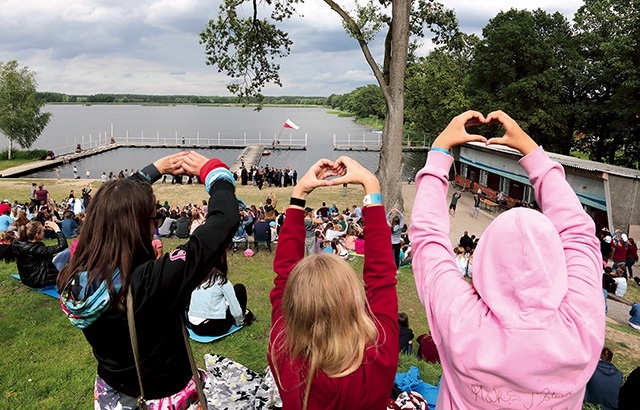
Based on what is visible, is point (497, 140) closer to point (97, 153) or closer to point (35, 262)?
point (35, 262)

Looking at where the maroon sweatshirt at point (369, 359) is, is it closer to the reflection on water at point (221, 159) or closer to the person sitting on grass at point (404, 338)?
the person sitting on grass at point (404, 338)

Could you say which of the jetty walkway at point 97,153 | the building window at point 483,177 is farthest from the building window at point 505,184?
the jetty walkway at point 97,153

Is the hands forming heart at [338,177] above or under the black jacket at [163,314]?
above

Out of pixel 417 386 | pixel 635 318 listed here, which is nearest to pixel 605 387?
pixel 417 386

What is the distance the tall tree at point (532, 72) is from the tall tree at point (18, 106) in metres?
40.8

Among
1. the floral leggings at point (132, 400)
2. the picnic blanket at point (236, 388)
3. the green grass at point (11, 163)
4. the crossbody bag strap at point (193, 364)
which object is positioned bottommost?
the green grass at point (11, 163)

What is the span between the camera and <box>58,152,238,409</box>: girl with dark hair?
5.86ft

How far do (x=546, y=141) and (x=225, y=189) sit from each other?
33156 mm

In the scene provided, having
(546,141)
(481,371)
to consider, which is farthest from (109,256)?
(546,141)

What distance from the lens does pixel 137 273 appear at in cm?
180

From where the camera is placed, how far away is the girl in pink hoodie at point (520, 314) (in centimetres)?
124

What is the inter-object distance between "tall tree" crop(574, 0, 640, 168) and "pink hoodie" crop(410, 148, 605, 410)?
26.2 m

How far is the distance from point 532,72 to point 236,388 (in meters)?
30.9

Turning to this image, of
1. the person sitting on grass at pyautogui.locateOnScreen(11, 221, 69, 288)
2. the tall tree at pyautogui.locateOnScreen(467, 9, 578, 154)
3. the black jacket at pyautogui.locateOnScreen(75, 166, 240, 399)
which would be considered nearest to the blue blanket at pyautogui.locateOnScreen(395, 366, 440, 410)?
the black jacket at pyautogui.locateOnScreen(75, 166, 240, 399)
